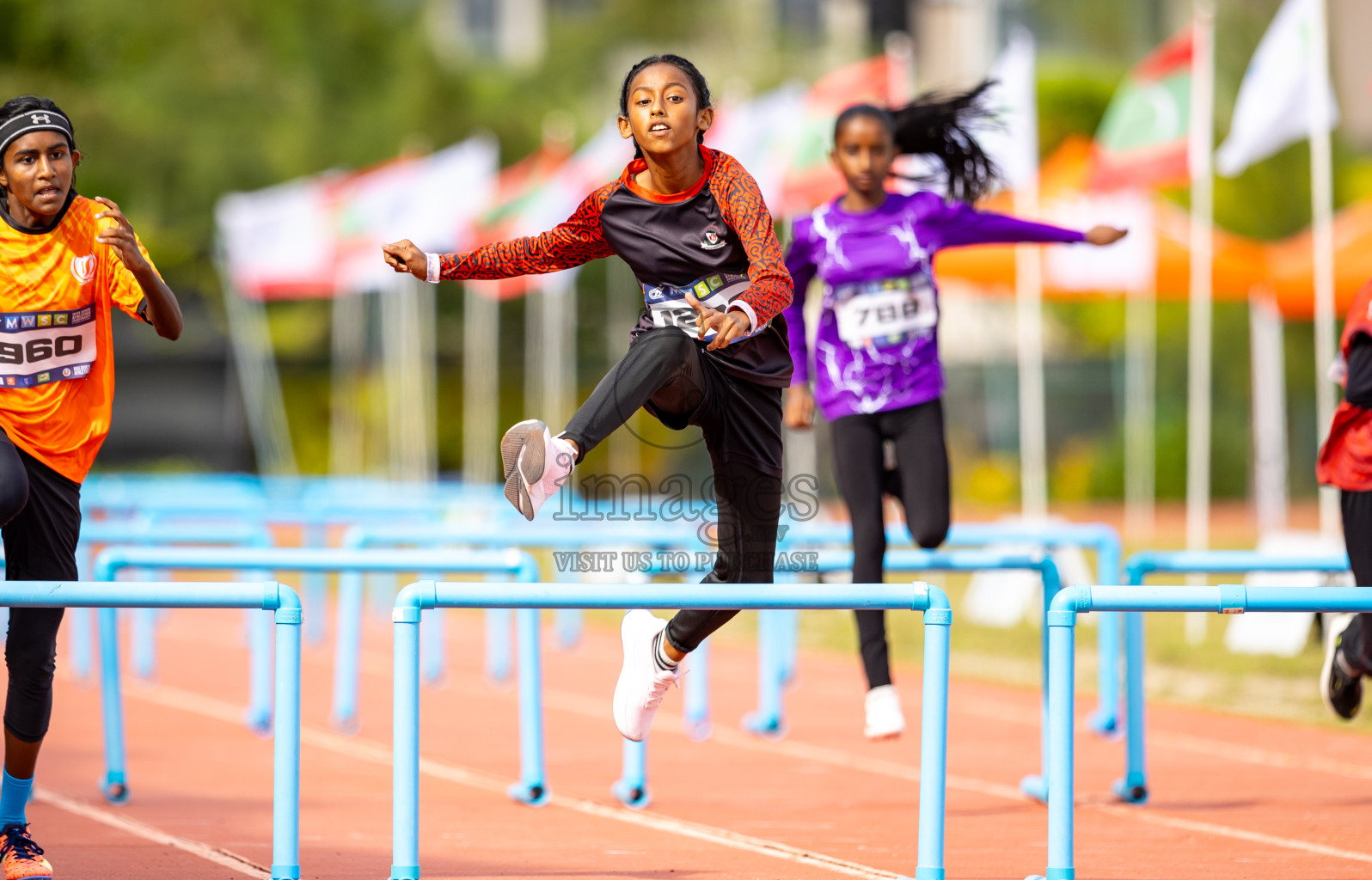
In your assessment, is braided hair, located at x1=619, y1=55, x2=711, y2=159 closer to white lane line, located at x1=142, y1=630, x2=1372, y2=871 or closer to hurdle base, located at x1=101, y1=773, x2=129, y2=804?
white lane line, located at x1=142, y1=630, x2=1372, y2=871

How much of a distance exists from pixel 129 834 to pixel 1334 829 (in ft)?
13.4

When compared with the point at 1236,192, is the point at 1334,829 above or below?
below

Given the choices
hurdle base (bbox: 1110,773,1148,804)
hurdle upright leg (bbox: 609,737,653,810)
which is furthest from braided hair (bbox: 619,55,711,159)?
hurdle base (bbox: 1110,773,1148,804)

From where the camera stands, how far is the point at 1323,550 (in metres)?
10.3

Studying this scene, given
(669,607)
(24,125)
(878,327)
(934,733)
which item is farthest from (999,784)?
(24,125)

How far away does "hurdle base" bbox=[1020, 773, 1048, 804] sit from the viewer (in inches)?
245

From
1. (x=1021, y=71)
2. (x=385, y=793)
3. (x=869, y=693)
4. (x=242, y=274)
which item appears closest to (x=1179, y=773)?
(x=869, y=693)

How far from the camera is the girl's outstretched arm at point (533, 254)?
15.4 feet

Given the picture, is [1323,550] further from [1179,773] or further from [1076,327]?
[1076,327]

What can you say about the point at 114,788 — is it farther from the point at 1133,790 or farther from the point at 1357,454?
the point at 1357,454

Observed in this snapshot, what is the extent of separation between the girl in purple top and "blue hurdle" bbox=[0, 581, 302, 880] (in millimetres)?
2275

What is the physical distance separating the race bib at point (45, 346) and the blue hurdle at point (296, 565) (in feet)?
3.67

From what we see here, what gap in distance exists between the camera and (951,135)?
6762 millimetres

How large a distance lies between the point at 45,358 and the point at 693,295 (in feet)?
5.81
